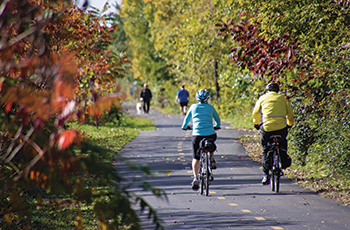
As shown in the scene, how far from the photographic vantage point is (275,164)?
850 centimetres

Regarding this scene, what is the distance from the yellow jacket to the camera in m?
8.54

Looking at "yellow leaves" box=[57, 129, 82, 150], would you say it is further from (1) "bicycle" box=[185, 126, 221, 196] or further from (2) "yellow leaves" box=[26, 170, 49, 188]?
(1) "bicycle" box=[185, 126, 221, 196]

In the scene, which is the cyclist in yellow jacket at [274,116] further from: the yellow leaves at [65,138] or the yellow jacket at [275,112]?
the yellow leaves at [65,138]

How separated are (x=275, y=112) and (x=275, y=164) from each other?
99 cm

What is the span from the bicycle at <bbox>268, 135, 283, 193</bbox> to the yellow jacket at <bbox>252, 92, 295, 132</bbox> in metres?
0.22

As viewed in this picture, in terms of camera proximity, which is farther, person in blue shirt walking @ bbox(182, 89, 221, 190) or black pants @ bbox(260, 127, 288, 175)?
black pants @ bbox(260, 127, 288, 175)

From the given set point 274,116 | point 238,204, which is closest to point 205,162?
point 238,204

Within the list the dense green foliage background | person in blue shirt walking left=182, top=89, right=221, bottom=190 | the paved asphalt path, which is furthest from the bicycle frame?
person in blue shirt walking left=182, top=89, right=221, bottom=190

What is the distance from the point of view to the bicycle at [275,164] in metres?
8.38

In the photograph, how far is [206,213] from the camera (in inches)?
268

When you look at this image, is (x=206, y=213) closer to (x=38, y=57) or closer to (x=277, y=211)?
(x=277, y=211)

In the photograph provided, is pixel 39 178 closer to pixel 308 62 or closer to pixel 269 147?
pixel 269 147

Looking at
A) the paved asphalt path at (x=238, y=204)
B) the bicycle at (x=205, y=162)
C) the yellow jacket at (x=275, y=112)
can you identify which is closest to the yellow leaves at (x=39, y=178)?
the paved asphalt path at (x=238, y=204)

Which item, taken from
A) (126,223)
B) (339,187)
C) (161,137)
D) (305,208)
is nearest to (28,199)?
(305,208)
